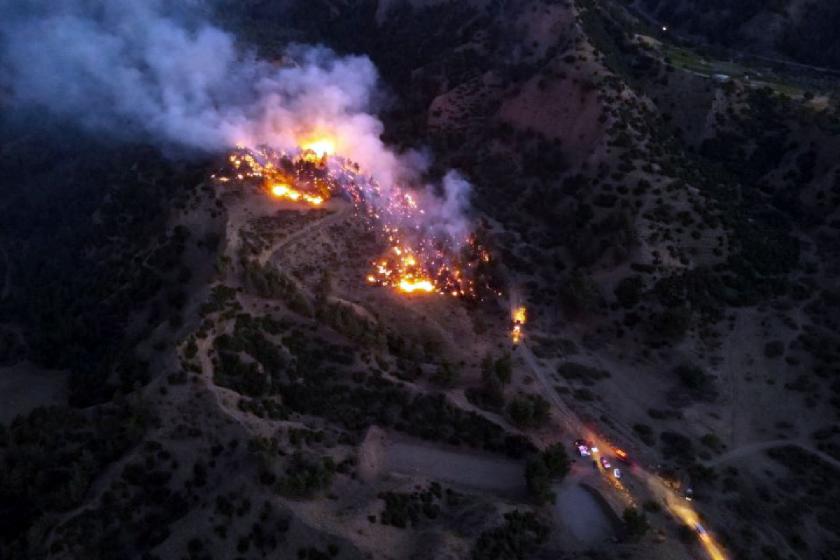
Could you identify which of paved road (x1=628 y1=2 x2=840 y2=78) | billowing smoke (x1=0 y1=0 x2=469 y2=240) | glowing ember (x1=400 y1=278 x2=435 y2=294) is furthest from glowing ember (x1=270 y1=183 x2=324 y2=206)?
paved road (x1=628 y1=2 x2=840 y2=78)

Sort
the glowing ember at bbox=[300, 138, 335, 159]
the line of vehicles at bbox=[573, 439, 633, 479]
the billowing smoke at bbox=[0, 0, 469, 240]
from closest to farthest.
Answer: the line of vehicles at bbox=[573, 439, 633, 479] → the glowing ember at bbox=[300, 138, 335, 159] → the billowing smoke at bbox=[0, 0, 469, 240]

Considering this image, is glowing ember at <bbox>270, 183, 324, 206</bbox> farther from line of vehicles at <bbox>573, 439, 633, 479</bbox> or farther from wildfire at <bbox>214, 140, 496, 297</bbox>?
line of vehicles at <bbox>573, 439, 633, 479</bbox>

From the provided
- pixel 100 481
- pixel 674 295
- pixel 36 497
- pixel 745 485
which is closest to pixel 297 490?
pixel 100 481

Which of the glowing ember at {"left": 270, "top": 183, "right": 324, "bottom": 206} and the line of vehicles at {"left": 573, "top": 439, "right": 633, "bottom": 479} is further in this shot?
the glowing ember at {"left": 270, "top": 183, "right": 324, "bottom": 206}

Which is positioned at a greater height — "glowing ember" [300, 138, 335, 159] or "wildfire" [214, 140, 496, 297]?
"glowing ember" [300, 138, 335, 159]

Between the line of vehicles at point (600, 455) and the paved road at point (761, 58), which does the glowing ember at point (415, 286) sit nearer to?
the line of vehicles at point (600, 455)

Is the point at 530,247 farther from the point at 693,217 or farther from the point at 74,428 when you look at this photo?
the point at 74,428

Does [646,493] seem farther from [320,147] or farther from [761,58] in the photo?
[761,58]

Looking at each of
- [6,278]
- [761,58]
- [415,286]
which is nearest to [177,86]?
[6,278]

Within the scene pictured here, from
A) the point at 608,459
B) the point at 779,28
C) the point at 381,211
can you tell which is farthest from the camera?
the point at 779,28
